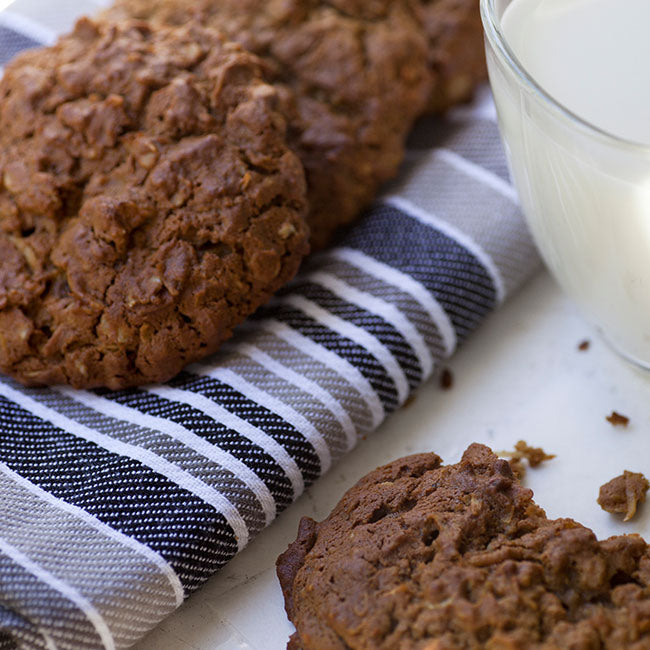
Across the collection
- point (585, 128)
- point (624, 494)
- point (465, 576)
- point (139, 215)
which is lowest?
point (624, 494)

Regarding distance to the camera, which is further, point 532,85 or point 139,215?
point 139,215

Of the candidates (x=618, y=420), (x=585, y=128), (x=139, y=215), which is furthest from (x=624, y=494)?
(x=139, y=215)

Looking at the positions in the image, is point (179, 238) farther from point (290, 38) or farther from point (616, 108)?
point (616, 108)

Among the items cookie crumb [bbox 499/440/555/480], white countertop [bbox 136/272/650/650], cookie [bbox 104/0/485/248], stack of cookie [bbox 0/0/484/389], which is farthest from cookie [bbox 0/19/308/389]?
cookie crumb [bbox 499/440/555/480]

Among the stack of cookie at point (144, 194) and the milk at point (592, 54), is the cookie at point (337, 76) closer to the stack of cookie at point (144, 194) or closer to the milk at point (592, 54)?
the stack of cookie at point (144, 194)

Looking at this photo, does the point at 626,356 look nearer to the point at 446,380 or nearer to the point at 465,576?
the point at 446,380

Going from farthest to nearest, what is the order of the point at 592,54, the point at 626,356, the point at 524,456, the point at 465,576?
the point at 626,356
the point at 524,456
the point at 592,54
the point at 465,576
